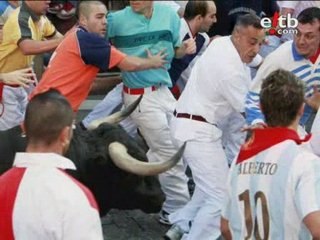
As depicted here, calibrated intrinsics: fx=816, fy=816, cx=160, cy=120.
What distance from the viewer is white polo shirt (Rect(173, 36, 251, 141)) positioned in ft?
18.9

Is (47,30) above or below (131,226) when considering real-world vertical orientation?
above

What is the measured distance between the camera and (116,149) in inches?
199

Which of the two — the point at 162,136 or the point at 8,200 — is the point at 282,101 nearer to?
the point at 8,200

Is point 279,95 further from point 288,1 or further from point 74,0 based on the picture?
point 74,0

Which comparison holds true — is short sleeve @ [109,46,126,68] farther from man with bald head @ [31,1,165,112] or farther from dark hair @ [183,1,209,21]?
dark hair @ [183,1,209,21]

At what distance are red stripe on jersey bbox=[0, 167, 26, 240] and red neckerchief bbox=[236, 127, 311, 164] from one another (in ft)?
3.56

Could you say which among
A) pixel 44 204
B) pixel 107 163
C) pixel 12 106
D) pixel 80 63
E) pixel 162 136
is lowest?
pixel 162 136

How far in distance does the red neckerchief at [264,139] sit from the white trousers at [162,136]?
2.68 meters

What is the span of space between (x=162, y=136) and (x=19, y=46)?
1389 millimetres

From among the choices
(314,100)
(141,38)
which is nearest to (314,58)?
(314,100)

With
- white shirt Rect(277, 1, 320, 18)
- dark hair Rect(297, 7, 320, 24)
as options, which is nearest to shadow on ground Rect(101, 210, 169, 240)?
dark hair Rect(297, 7, 320, 24)

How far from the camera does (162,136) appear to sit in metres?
6.62

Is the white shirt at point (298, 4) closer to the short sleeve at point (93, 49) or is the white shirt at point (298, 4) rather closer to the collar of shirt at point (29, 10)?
the collar of shirt at point (29, 10)

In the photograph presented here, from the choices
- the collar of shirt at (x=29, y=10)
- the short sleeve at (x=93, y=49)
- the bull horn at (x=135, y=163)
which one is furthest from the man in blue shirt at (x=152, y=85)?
the bull horn at (x=135, y=163)
